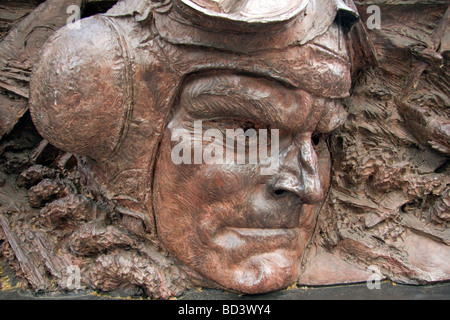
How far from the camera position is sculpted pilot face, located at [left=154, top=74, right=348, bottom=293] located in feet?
4.57

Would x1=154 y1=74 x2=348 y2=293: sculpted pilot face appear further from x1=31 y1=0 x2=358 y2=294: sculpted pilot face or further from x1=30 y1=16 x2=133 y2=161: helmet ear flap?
x1=30 y1=16 x2=133 y2=161: helmet ear flap

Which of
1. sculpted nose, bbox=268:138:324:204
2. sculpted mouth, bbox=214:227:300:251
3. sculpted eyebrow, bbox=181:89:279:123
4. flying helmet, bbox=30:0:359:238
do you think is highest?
flying helmet, bbox=30:0:359:238

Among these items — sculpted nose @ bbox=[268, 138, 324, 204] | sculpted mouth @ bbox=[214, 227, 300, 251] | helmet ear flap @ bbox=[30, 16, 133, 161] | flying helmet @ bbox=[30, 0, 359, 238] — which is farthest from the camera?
sculpted mouth @ bbox=[214, 227, 300, 251]

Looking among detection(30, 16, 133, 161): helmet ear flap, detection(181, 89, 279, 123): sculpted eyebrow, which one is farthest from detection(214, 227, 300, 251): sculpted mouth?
detection(30, 16, 133, 161): helmet ear flap

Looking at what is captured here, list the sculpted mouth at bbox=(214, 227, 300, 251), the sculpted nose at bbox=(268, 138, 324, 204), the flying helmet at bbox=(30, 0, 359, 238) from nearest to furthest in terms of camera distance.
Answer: the flying helmet at bbox=(30, 0, 359, 238) → the sculpted nose at bbox=(268, 138, 324, 204) → the sculpted mouth at bbox=(214, 227, 300, 251)

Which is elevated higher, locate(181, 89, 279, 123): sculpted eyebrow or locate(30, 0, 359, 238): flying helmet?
locate(30, 0, 359, 238): flying helmet

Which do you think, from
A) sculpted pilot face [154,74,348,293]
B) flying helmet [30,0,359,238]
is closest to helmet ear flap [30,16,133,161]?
flying helmet [30,0,359,238]

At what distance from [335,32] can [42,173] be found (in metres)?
1.45

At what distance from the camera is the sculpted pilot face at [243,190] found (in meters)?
1.39

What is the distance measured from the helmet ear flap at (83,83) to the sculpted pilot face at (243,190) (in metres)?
0.23

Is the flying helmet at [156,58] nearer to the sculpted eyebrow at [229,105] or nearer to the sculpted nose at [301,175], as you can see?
the sculpted eyebrow at [229,105]

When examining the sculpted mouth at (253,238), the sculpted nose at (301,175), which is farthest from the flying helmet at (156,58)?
the sculpted mouth at (253,238)

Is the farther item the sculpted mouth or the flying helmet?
the sculpted mouth

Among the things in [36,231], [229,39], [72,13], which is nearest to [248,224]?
[229,39]
